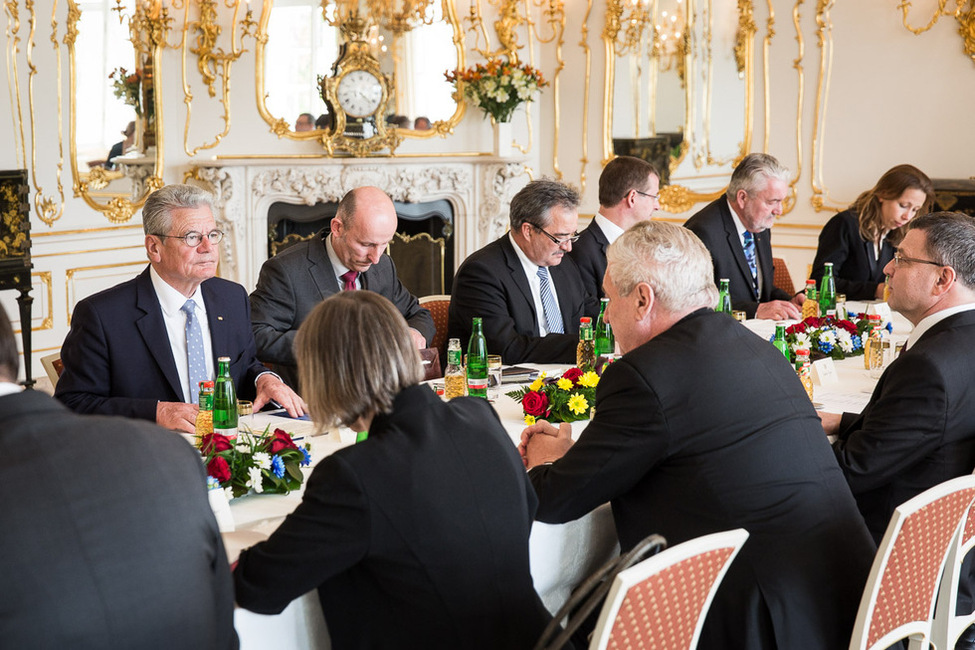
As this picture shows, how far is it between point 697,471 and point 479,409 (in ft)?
1.82

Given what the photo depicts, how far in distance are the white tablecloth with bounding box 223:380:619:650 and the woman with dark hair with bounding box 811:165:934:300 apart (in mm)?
3197

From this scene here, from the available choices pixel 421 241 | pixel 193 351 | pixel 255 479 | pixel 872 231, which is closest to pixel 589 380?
pixel 255 479

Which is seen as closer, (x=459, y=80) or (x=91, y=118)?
(x=91, y=118)

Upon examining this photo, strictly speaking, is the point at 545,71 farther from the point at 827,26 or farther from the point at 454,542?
the point at 454,542

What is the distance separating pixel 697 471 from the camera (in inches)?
90.9

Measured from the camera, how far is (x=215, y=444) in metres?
2.48

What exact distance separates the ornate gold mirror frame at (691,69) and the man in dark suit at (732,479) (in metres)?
6.31

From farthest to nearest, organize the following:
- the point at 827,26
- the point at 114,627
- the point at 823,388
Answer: the point at 827,26 → the point at 823,388 → the point at 114,627

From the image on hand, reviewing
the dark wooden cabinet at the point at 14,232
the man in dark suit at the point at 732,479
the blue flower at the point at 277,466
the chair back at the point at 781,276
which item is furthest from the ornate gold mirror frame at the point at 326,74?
the man in dark suit at the point at 732,479

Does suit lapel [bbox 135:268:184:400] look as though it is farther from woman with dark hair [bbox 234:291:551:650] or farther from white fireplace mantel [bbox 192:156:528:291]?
white fireplace mantel [bbox 192:156:528:291]

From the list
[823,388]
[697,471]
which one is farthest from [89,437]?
[823,388]

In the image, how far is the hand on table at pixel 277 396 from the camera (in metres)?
3.23

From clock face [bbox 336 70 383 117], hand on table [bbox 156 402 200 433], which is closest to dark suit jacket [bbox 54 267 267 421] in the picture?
hand on table [bbox 156 402 200 433]

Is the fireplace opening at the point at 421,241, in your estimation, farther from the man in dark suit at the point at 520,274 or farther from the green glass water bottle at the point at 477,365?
the green glass water bottle at the point at 477,365
